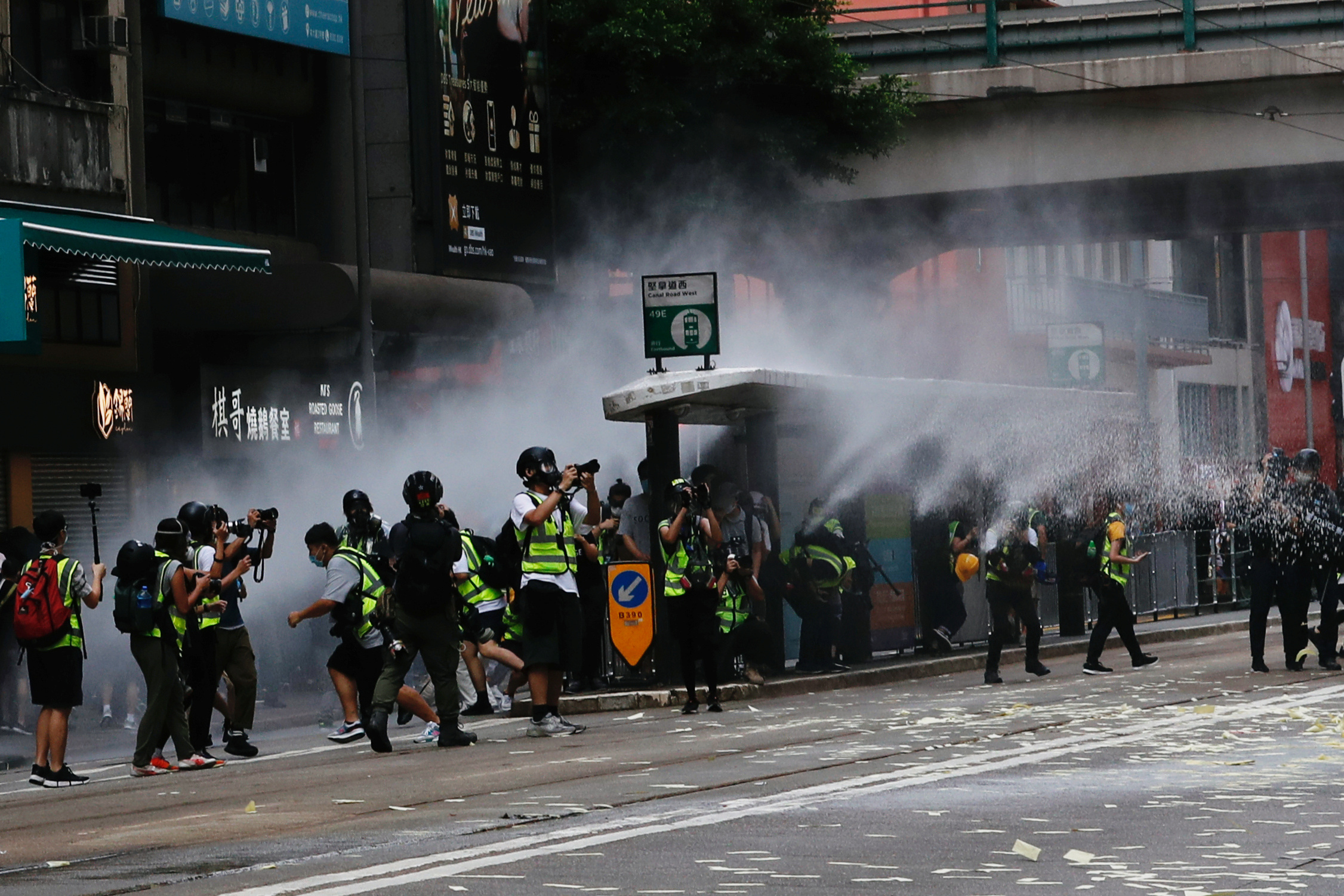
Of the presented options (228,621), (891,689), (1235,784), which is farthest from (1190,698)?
(228,621)

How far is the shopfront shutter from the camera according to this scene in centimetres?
2158

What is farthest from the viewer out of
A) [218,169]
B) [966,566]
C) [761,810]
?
[218,169]

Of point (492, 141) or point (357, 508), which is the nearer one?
point (357, 508)

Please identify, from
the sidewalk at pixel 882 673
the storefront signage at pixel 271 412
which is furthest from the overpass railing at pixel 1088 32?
the storefront signage at pixel 271 412

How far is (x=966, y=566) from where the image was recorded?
20.4 m

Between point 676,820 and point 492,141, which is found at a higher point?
point 492,141

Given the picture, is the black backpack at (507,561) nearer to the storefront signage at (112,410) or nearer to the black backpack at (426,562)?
the black backpack at (426,562)

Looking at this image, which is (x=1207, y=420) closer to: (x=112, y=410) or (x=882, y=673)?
(x=112, y=410)

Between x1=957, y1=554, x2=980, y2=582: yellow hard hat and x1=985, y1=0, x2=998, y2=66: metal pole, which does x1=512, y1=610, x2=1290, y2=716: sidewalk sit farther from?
x1=985, y1=0, x2=998, y2=66: metal pole

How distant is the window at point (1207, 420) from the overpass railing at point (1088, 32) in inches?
1095

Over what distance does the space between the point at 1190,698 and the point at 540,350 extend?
16115 mm

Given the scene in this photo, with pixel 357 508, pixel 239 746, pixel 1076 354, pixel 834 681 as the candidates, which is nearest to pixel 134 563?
pixel 239 746

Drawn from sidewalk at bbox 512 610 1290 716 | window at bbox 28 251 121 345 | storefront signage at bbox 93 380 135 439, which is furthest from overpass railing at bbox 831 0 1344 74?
storefront signage at bbox 93 380 135 439

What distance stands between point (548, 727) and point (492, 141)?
15.3 m
